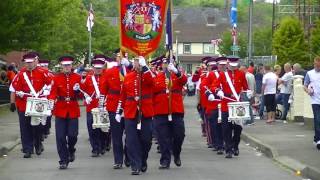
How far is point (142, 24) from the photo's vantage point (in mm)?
15359

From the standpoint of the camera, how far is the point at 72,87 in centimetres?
1561

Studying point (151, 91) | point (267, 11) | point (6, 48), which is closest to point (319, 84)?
point (151, 91)

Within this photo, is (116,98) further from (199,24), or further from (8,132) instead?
(199,24)

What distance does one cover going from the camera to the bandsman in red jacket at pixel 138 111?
47.1 feet

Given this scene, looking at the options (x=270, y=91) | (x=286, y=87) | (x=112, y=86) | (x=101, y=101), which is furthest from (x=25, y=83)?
(x=286, y=87)

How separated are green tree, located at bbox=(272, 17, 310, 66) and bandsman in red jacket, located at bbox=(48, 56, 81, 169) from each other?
123 feet

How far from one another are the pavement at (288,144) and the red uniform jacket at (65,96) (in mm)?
4222

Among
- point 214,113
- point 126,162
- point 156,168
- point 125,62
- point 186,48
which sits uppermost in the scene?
point 125,62

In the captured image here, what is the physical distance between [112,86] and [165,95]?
1.05 metres

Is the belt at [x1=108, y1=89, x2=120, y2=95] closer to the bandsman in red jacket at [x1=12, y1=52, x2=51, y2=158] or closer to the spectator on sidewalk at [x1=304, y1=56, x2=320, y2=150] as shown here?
the bandsman in red jacket at [x1=12, y1=52, x2=51, y2=158]

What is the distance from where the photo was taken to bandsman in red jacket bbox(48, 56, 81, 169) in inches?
607

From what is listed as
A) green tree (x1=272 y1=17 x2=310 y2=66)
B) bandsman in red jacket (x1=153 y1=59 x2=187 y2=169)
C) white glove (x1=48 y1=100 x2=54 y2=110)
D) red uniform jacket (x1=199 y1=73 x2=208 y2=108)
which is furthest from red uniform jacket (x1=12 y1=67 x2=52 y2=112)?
green tree (x1=272 y1=17 x2=310 y2=66)

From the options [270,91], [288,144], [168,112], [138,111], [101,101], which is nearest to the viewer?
[138,111]

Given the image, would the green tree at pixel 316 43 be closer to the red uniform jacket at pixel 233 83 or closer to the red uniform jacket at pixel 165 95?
the red uniform jacket at pixel 233 83
